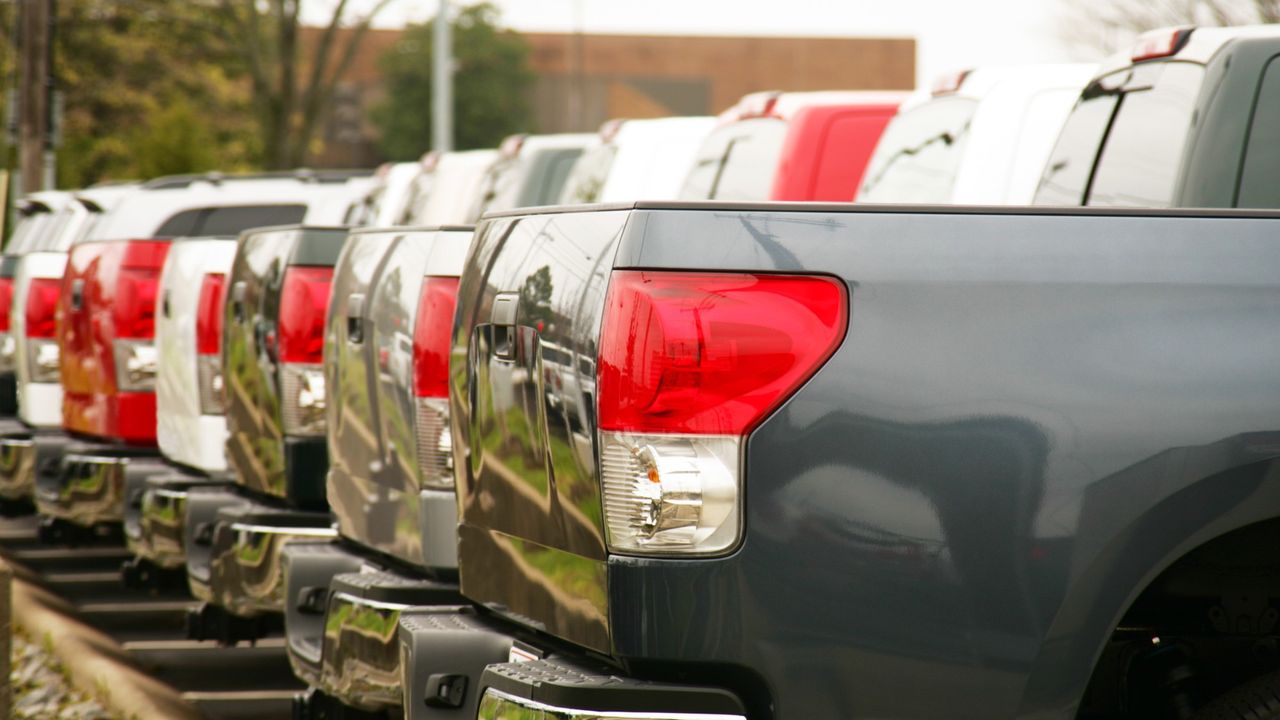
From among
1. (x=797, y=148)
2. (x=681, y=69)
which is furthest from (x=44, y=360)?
(x=681, y=69)

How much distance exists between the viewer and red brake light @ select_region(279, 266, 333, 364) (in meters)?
6.23

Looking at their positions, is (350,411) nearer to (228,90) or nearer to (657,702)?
(657,702)

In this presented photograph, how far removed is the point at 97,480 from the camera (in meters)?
8.96

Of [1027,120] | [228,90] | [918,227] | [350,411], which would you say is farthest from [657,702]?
[228,90]

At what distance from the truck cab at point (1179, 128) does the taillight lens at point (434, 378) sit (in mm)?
1619

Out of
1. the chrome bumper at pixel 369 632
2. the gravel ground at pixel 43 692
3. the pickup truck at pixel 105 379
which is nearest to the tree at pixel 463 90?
the pickup truck at pixel 105 379

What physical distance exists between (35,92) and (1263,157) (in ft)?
77.0

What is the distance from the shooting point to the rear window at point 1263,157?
15.2 feet

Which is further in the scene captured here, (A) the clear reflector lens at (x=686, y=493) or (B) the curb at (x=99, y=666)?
(B) the curb at (x=99, y=666)

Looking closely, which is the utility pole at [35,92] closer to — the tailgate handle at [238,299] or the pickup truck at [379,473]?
the tailgate handle at [238,299]

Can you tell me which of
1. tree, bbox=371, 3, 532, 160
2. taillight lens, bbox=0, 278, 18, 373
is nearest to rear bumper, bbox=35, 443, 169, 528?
taillight lens, bbox=0, 278, 18, 373

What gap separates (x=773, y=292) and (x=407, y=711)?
1.43 metres

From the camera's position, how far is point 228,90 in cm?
5025

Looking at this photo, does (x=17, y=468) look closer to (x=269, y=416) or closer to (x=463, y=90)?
(x=269, y=416)
